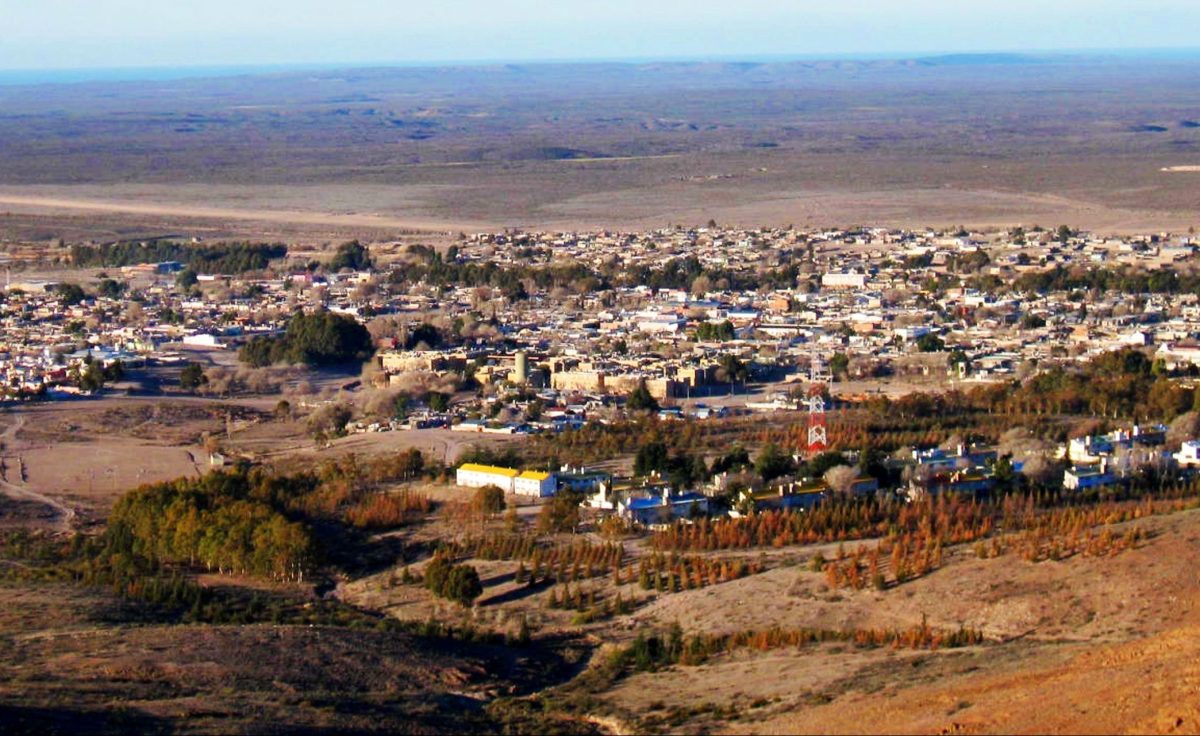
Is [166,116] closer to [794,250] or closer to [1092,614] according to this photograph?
[794,250]

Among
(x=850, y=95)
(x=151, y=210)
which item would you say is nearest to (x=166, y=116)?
(x=850, y=95)

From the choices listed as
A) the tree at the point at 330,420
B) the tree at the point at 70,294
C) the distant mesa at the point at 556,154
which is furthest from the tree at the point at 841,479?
the distant mesa at the point at 556,154

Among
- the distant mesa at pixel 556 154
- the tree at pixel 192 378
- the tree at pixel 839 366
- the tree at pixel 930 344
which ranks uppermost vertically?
the tree at pixel 839 366

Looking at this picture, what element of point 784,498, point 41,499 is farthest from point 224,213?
point 784,498

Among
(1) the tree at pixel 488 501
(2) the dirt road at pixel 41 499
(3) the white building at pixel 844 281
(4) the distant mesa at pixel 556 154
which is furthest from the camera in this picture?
(4) the distant mesa at pixel 556 154

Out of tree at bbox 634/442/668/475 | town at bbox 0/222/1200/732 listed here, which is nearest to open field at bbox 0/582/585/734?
town at bbox 0/222/1200/732

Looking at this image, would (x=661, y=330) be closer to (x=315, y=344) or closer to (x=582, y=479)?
(x=315, y=344)

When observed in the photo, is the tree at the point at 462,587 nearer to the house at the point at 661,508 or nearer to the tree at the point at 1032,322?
the house at the point at 661,508
